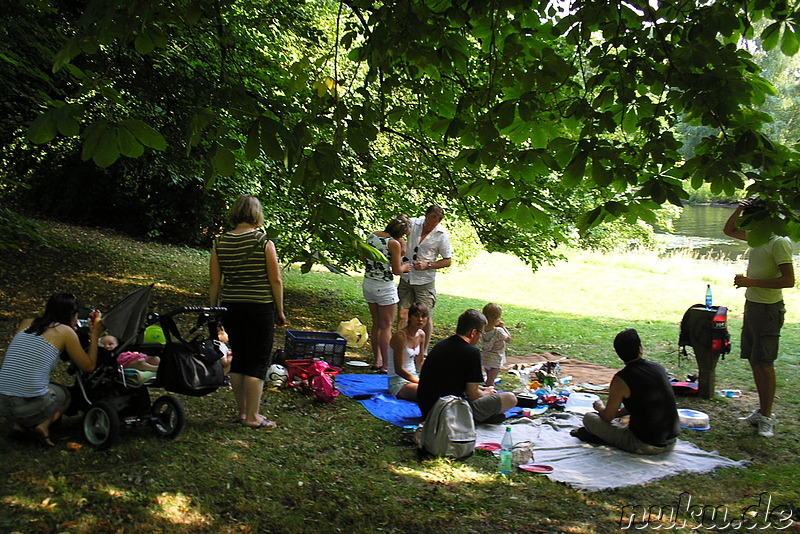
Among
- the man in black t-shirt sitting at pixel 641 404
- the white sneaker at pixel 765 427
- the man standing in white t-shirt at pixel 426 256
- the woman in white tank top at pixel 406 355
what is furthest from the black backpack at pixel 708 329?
the woman in white tank top at pixel 406 355

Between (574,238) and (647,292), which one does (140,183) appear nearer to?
(574,238)

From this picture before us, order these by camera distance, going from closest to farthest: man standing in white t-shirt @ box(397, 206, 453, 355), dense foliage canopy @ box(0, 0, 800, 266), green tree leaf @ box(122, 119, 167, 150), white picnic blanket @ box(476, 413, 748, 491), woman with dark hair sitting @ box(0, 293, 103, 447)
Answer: green tree leaf @ box(122, 119, 167, 150), dense foliage canopy @ box(0, 0, 800, 266), woman with dark hair sitting @ box(0, 293, 103, 447), white picnic blanket @ box(476, 413, 748, 491), man standing in white t-shirt @ box(397, 206, 453, 355)

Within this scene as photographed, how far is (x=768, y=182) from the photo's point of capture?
12.0ft

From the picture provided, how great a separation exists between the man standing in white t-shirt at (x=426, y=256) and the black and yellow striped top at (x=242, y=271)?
2532mm

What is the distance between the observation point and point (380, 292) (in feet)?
22.7

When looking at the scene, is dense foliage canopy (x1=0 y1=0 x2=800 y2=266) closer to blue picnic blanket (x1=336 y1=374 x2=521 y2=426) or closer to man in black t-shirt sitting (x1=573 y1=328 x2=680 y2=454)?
man in black t-shirt sitting (x1=573 y1=328 x2=680 y2=454)

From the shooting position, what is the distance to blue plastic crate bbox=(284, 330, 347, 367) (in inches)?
266

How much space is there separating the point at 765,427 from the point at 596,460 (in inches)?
68.8

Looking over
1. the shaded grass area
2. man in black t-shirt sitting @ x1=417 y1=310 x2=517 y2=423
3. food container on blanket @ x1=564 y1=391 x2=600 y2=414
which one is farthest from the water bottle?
food container on blanket @ x1=564 y1=391 x2=600 y2=414

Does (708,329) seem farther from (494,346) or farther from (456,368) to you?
(456,368)

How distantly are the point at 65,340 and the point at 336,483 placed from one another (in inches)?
74.6

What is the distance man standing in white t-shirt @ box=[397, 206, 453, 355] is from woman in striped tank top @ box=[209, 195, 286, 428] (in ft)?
8.19

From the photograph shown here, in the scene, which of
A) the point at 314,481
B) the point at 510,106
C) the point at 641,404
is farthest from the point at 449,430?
the point at 510,106

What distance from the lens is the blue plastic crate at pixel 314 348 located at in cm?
675
